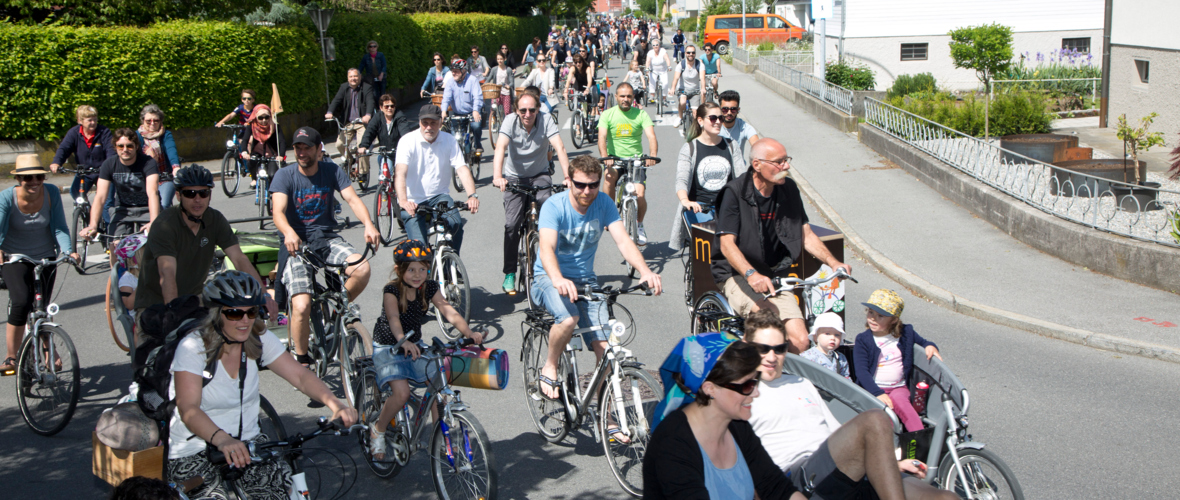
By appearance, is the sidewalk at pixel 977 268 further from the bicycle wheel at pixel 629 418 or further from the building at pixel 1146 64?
the building at pixel 1146 64

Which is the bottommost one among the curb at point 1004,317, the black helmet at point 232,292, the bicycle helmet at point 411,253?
the curb at point 1004,317

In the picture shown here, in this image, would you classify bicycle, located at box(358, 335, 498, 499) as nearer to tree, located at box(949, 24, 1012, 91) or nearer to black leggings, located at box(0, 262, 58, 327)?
black leggings, located at box(0, 262, 58, 327)

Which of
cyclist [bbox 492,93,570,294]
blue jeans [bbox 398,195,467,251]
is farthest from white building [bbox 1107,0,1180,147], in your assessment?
blue jeans [bbox 398,195,467,251]

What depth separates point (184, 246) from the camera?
583 centimetres

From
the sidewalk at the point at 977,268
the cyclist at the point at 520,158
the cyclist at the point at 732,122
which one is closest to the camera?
the sidewalk at the point at 977,268

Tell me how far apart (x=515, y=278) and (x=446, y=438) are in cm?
473

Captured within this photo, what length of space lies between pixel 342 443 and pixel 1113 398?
5.35 m

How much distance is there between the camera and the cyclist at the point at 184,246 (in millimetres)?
5691

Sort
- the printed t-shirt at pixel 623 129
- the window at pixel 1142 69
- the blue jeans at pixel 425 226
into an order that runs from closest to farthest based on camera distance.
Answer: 1. the blue jeans at pixel 425 226
2. the printed t-shirt at pixel 623 129
3. the window at pixel 1142 69

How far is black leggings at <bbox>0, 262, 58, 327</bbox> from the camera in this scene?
653 cm

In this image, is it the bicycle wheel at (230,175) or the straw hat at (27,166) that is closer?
the straw hat at (27,166)

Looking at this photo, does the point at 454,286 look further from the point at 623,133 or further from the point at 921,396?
the point at 921,396

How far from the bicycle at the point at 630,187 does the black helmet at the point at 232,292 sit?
6.63m

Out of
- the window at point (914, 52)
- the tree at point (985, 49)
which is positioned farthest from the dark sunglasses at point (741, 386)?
the window at point (914, 52)
